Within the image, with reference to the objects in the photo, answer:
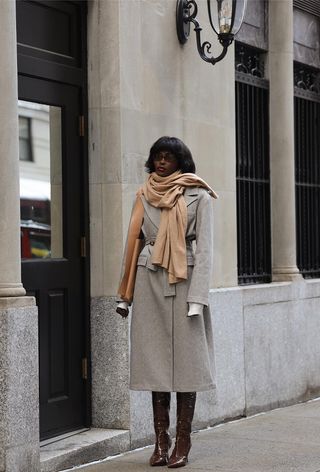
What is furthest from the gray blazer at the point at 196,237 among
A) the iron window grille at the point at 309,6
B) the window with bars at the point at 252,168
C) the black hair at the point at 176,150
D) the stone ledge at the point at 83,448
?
the iron window grille at the point at 309,6

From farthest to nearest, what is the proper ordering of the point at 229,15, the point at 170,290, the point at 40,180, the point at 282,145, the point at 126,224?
the point at 282,145, the point at 229,15, the point at 126,224, the point at 40,180, the point at 170,290

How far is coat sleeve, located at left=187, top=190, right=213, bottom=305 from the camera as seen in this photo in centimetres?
691

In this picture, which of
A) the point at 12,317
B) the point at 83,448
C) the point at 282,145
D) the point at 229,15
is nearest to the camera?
the point at 12,317

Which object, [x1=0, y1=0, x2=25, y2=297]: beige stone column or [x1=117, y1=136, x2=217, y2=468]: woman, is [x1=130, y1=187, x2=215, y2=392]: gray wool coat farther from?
[x1=0, y1=0, x2=25, y2=297]: beige stone column

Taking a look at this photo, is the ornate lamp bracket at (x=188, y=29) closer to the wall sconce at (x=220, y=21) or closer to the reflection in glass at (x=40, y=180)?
the wall sconce at (x=220, y=21)

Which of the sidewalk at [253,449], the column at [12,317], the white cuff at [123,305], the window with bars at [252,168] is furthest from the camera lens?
the window with bars at [252,168]

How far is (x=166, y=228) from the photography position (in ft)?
23.1

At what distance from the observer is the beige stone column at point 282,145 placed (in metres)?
10.8

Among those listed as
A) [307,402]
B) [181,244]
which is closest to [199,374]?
[181,244]

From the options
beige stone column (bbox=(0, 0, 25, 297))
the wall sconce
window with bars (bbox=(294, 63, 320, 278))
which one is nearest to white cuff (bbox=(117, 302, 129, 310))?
beige stone column (bbox=(0, 0, 25, 297))


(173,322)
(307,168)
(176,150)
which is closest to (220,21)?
(176,150)

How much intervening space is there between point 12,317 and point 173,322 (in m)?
1.05

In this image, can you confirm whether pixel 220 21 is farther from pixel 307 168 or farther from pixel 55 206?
pixel 307 168

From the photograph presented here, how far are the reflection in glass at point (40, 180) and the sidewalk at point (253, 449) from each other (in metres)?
1.56
